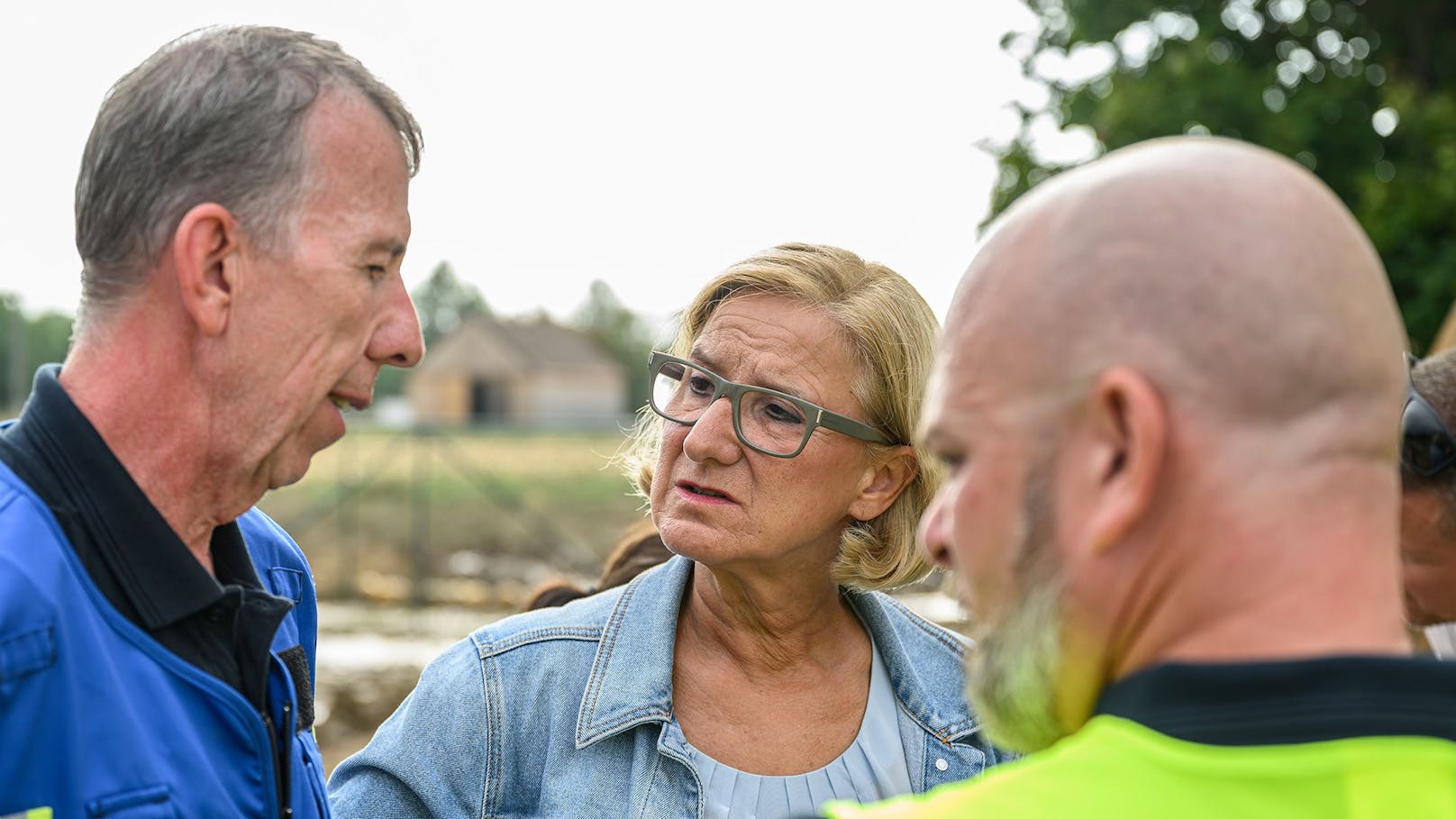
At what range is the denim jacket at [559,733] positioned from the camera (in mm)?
2529

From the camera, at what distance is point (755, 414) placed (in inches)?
117

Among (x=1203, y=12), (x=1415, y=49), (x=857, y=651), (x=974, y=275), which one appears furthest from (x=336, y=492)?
(x=974, y=275)

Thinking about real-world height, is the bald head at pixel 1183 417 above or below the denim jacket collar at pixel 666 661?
above

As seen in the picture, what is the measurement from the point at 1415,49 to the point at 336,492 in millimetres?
19068

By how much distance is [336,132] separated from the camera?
1939mm

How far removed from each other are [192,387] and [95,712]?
0.48 meters

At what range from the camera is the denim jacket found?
2.53 m

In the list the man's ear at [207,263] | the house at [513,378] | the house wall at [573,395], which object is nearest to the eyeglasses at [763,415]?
the man's ear at [207,263]

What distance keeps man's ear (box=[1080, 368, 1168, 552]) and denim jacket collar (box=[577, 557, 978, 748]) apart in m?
1.60

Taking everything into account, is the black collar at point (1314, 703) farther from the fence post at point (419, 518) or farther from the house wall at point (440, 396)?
the house wall at point (440, 396)

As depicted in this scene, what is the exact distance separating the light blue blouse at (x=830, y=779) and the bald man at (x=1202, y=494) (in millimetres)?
1453

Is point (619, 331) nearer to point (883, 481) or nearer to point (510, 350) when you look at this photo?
point (510, 350)

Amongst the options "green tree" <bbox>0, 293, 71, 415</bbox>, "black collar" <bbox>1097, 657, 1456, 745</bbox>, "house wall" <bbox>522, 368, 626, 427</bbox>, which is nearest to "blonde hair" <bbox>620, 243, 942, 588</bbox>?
"black collar" <bbox>1097, 657, 1456, 745</bbox>

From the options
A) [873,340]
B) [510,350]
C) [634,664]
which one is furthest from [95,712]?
[510,350]
